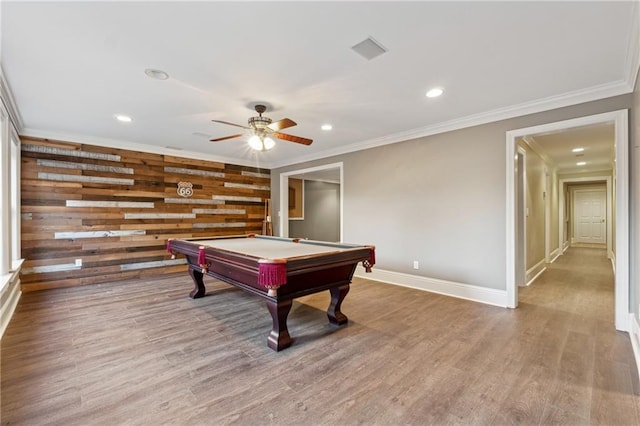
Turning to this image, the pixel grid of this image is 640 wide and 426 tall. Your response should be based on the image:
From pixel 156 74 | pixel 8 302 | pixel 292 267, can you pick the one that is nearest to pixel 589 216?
pixel 292 267

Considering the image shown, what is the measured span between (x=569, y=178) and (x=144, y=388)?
10915 millimetres

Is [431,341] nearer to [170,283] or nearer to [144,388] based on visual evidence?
[144,388]

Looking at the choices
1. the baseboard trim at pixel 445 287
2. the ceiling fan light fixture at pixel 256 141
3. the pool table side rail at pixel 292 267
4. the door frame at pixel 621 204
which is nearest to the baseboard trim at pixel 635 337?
the door frame at pixel 621 204

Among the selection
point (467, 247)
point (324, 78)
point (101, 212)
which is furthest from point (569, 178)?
point (101, 212)

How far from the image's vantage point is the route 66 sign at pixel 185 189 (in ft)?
18.2

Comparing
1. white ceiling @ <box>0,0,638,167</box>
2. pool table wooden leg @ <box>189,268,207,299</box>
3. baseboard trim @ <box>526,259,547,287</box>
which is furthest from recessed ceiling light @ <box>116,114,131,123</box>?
baseboard trim @ <box>526,259,547,287</box>

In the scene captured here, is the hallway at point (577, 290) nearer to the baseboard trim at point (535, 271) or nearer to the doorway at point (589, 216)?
the baseboard trim at point (535, 271)

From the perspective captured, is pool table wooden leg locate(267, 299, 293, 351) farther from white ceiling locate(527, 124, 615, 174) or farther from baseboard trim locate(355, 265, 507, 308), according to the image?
white ceiling locate(527, 124, 615, 174)

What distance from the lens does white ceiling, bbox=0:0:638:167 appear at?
1.78 metres

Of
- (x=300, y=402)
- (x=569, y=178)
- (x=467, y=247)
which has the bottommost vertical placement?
(x=300, y=402)

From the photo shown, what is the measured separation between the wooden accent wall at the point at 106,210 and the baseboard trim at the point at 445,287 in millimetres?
3575

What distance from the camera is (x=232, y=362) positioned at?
222cm

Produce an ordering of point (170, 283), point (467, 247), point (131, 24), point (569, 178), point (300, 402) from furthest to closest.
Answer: point (569, 178) < point (170, 283) < point (467, 247) < point (131, 24) < point (300, 402)

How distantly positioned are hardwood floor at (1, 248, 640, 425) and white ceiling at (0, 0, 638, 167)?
2411 millimetres
